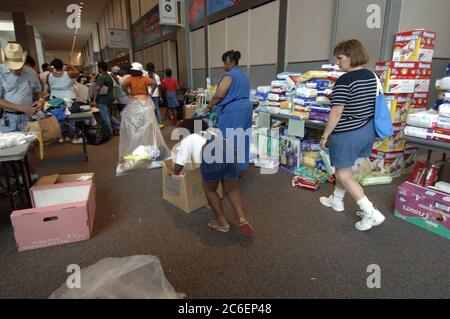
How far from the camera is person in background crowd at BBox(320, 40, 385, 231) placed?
1.91 meters

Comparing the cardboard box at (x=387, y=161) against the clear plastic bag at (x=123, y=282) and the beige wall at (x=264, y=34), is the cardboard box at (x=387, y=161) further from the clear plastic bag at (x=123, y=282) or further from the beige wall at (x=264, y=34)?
the clear plastic bag at (x=123, y=282)

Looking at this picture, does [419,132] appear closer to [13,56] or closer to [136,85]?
[13,56]

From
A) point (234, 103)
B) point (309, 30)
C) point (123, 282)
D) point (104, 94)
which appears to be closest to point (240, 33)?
point (309, 30)

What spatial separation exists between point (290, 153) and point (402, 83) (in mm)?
1376

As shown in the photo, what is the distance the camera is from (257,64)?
5.21m

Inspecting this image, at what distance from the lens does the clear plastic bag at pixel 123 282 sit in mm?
1189

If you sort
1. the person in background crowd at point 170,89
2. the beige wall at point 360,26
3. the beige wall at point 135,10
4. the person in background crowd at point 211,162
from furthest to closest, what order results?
the beige wall at point 135,10
the person in background crowd at point 170,89
the beige wall at point 360,26
the person in background crowd at point 211,162

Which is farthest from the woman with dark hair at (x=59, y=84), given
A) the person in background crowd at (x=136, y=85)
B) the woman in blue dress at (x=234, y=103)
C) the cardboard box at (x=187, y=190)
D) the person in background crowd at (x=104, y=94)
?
the cardboard box at (x=187, y=190)

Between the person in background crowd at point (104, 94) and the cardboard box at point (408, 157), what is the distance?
4920 millimetres

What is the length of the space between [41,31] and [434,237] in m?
23.2

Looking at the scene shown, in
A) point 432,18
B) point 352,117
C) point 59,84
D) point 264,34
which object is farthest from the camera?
point 264,34

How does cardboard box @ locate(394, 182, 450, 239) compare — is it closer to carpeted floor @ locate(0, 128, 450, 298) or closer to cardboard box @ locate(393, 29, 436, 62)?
carpeted floor @ locate(0, 128, 450, 298)

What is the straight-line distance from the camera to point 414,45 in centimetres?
280
